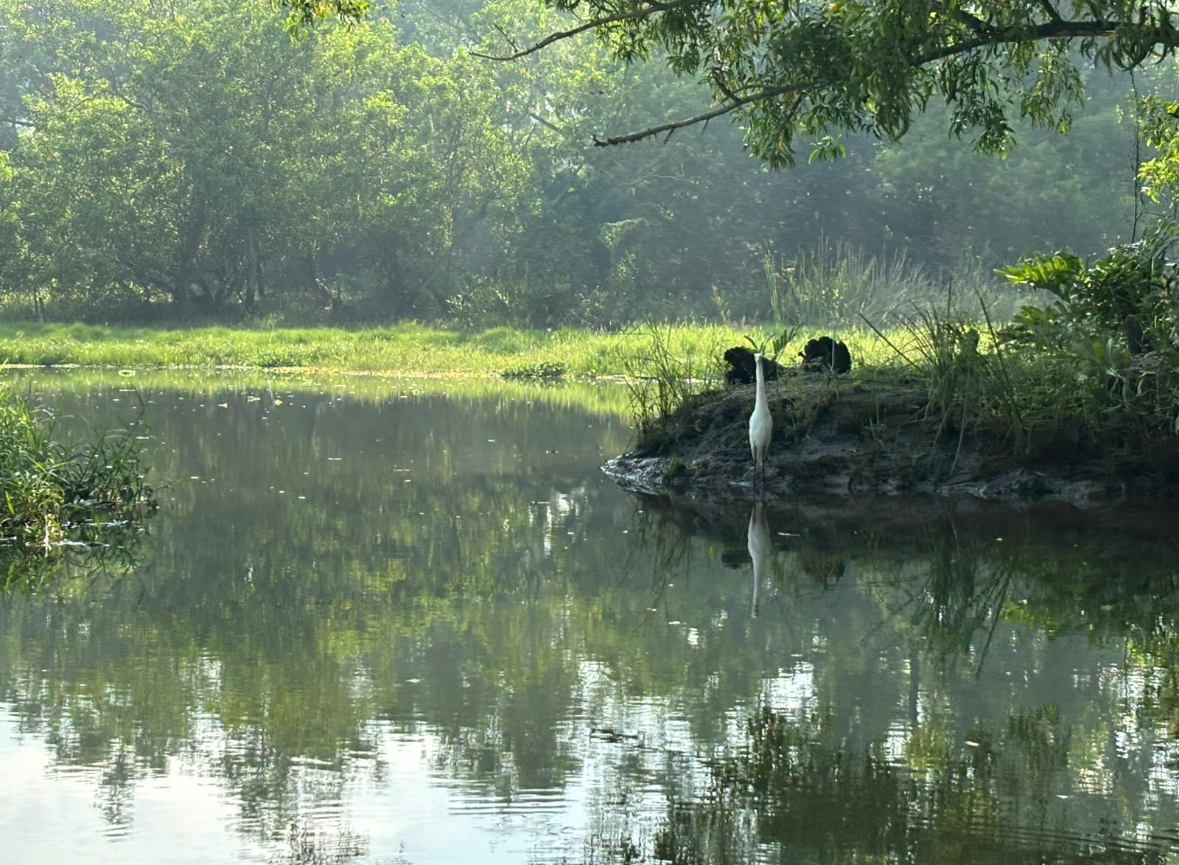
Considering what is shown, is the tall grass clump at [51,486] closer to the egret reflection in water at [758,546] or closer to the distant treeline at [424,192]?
the egret reflection in water at [758,546]

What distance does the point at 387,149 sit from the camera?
43562 millimetres

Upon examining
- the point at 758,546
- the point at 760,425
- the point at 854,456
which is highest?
the point at 760,425

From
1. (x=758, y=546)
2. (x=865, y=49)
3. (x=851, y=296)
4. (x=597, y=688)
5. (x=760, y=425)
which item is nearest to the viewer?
(x=597, y=688)

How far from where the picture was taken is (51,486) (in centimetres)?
970

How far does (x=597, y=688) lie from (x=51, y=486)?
5.00 m

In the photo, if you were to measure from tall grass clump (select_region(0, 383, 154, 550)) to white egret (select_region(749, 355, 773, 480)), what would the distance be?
4.35 meters

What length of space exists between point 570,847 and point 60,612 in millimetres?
3889

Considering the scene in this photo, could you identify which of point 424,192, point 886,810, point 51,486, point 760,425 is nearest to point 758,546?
point 760,425

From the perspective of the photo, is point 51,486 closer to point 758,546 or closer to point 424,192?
point 758,546

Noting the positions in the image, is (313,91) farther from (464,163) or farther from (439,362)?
(439,362)

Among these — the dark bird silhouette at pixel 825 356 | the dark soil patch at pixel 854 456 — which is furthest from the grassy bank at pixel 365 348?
the dark soil patch at pixel 854 456

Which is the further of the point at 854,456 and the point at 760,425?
the point at 854,456

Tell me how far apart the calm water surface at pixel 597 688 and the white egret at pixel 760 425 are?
77 cm

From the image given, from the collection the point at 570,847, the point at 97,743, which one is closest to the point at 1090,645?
the point at 570,847
